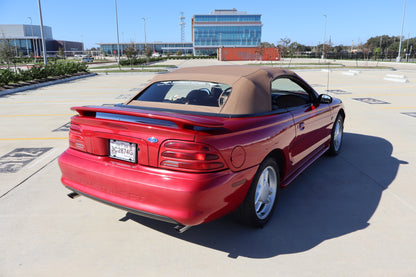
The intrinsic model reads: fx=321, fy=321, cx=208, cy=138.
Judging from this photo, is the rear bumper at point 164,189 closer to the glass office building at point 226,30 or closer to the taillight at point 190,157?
the taillight at point 190,157

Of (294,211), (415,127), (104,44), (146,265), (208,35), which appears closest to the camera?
(146,265)

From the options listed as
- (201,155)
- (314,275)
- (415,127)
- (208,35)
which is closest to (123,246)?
(201,155)

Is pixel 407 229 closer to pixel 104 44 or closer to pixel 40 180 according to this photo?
pixel 40 180

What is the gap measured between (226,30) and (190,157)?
128877mm

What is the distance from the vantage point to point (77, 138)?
3086mm

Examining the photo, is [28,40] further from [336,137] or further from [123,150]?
[123,150]

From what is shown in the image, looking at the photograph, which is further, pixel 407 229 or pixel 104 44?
pixel 104 44

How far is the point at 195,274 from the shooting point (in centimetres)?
259

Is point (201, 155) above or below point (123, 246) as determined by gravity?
above

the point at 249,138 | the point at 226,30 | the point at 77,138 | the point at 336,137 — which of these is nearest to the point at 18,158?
the point at 77,138

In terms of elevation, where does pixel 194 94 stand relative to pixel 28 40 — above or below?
below

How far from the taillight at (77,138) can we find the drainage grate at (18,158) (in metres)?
2.43

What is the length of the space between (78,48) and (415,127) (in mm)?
178263

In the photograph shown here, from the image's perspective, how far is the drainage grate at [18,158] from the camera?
16.4 feet
